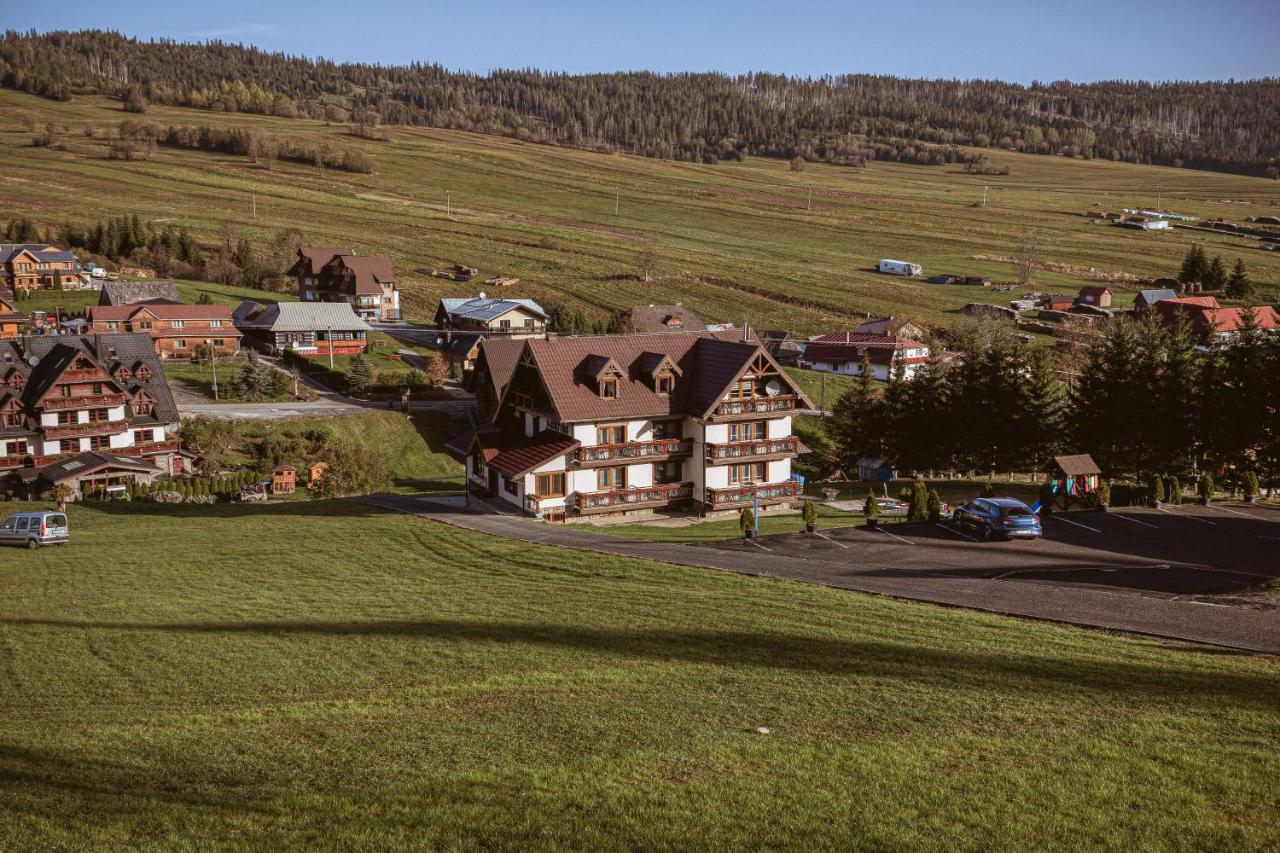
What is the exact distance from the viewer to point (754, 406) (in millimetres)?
45562

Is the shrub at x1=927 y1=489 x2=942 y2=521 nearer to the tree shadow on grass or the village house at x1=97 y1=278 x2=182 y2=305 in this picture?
the tree shadow on grass

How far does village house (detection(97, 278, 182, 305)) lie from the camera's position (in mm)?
91250

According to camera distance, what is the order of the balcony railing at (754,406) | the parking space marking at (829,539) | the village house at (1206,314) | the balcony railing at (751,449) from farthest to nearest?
the village house at (1206,314), the balcony railing at (751,449), the balcony railing at (754,406), the parking space marking at (829,539)

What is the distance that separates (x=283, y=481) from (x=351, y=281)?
185ft

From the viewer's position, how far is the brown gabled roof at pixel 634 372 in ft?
144

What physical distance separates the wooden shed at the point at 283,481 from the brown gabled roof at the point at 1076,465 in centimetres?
3926

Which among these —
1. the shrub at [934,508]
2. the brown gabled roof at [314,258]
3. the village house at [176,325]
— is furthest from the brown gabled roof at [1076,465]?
the brown gabled roof at [314,258]

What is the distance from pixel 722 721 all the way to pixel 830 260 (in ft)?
468

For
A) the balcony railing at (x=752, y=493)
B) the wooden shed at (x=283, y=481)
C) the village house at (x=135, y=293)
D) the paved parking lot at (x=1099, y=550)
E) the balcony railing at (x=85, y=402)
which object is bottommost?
the wooden shed at (x=283, y=481)

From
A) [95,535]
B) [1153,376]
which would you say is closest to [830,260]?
[1153,376]

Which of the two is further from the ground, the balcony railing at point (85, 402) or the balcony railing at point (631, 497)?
the balcony railing at point (85, 402)

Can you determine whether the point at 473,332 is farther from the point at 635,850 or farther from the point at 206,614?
the point at 635,850

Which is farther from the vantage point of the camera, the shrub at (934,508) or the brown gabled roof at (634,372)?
the brown gabled roof at (634,372)

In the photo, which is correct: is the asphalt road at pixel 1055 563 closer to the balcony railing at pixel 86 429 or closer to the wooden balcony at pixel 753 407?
→ the wooden balcony at pixel 753 407
